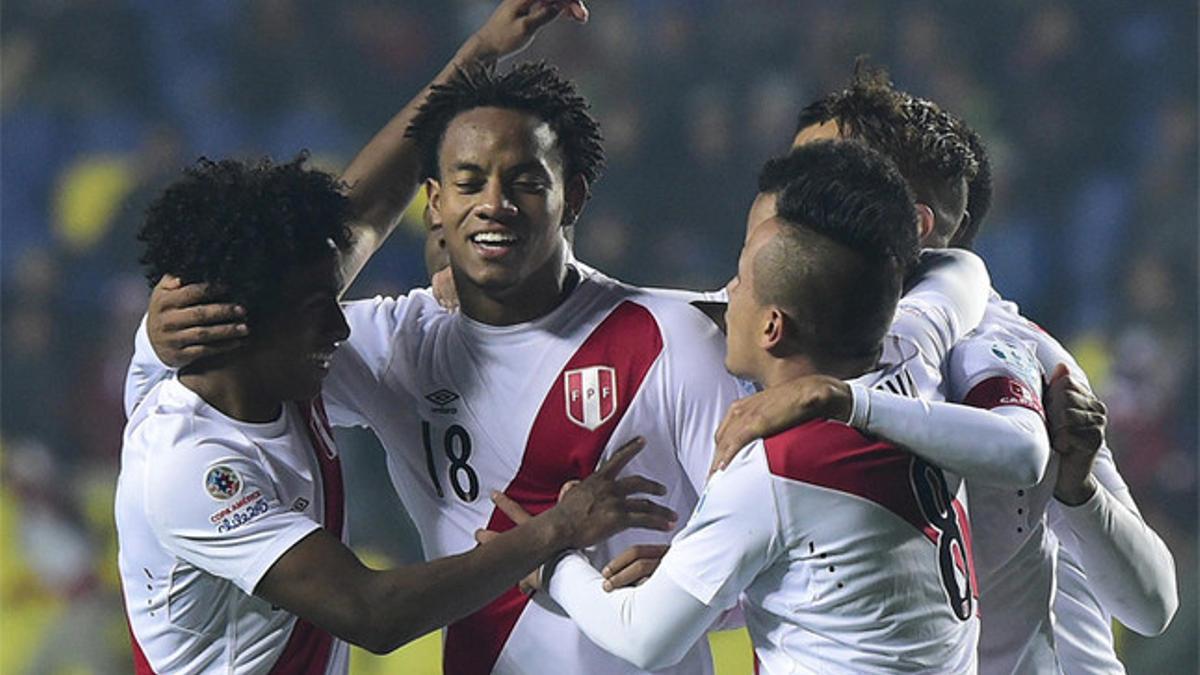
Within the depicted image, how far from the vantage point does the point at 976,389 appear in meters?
2.61

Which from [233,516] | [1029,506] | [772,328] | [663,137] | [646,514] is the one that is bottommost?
[1029,506]

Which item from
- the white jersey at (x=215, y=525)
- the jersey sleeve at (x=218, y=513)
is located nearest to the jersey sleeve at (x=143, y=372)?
the white jersey at (x=215, y=525)

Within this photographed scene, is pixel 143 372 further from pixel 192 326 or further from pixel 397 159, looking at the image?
pixel 397 159

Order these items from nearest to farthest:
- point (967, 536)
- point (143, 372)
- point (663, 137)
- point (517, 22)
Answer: point (967, 536) → point (143, 372) → point (517, 22) → point (663, 137)

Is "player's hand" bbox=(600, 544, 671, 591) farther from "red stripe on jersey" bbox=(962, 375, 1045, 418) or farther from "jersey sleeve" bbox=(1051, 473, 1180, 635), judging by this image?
"jersey sleeve" bbox=(1051, 473, 1180, 635)

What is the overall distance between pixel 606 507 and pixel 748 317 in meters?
0.50

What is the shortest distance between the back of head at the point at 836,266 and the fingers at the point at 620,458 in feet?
1.69

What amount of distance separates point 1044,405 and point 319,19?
525 centimetres

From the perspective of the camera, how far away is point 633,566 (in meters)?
Result: 2.68

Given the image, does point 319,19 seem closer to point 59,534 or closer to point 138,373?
point 59,534

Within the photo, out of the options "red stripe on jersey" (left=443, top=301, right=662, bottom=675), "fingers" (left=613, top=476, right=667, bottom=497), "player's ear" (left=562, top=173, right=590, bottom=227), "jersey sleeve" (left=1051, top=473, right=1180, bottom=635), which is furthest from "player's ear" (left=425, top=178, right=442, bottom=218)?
"jersey sleeve" (left=1051, top=473, right=1180, bottom=635)

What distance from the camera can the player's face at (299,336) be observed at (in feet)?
8.98

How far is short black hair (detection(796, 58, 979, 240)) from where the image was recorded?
118 inches

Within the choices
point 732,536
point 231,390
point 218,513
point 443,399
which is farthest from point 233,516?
point 732,536
